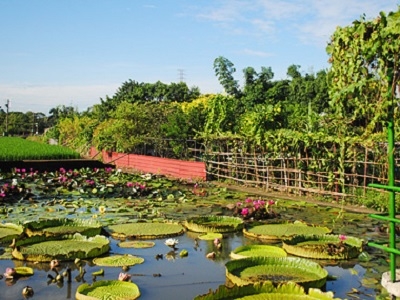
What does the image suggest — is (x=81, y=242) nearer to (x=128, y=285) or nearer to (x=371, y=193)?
(x=128, y=285)

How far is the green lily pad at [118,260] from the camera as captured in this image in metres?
5.89

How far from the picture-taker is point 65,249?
6.32m

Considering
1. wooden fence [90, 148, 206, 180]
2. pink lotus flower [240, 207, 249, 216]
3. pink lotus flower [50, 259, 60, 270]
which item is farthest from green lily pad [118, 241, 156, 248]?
wooden fence [90, 148, 206, 180]

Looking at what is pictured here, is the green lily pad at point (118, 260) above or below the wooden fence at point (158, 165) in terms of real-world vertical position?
below

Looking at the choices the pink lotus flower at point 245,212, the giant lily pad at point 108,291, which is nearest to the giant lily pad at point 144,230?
the pink lotus flower at point 245,212

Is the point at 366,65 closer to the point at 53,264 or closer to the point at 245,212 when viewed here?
the point at 53,264

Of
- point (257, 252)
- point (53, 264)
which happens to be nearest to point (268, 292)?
point (257, 252)

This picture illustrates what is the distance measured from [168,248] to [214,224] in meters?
1.52

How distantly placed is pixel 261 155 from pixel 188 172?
3.65m

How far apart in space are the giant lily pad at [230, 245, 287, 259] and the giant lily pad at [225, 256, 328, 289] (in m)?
0.58

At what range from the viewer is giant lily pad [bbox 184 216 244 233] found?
782 centimetres

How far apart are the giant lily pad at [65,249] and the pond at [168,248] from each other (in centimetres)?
10

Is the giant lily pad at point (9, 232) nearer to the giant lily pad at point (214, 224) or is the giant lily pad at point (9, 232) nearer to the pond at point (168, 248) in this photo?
the pond at point (168, 248)

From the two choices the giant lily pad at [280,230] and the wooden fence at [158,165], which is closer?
the giant lily pad at [280,230]
